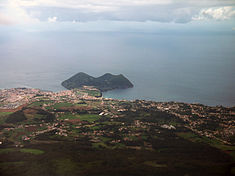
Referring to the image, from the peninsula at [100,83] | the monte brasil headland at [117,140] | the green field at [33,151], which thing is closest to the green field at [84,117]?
the monte brasil headland at [117,140]

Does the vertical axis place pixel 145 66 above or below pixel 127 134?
above

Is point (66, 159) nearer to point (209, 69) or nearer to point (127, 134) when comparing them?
point (127, 134)

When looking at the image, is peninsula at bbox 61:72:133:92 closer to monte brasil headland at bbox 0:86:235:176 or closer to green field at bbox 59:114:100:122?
monte brasil headland at bbox 0:86:235:176

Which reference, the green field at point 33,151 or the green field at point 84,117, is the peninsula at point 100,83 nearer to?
the green field at point 84,117

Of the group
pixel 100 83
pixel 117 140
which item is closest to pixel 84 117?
pixel 117 140

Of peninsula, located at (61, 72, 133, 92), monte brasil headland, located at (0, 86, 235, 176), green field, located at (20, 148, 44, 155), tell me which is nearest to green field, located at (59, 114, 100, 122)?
monte brasil headland, located at (0, 86, 235, 176)

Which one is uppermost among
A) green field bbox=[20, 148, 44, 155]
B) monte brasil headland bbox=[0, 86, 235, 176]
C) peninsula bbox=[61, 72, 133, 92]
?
peninsula bbox=[61, 72, 133, 92]

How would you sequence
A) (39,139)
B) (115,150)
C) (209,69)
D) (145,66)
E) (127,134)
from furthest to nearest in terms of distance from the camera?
(145,66)
(209,69)
(127,134)
(39,139)
(115,150)

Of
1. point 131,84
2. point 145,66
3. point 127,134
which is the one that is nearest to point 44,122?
point 127,134

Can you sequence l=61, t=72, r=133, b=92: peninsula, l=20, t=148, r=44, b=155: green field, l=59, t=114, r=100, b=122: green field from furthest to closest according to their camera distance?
l=61, t=72, r=133, b=92: peninsula → l=59, t=114, r=100, b=122: green field → l=20, t=148, r=44, b=155: green field
